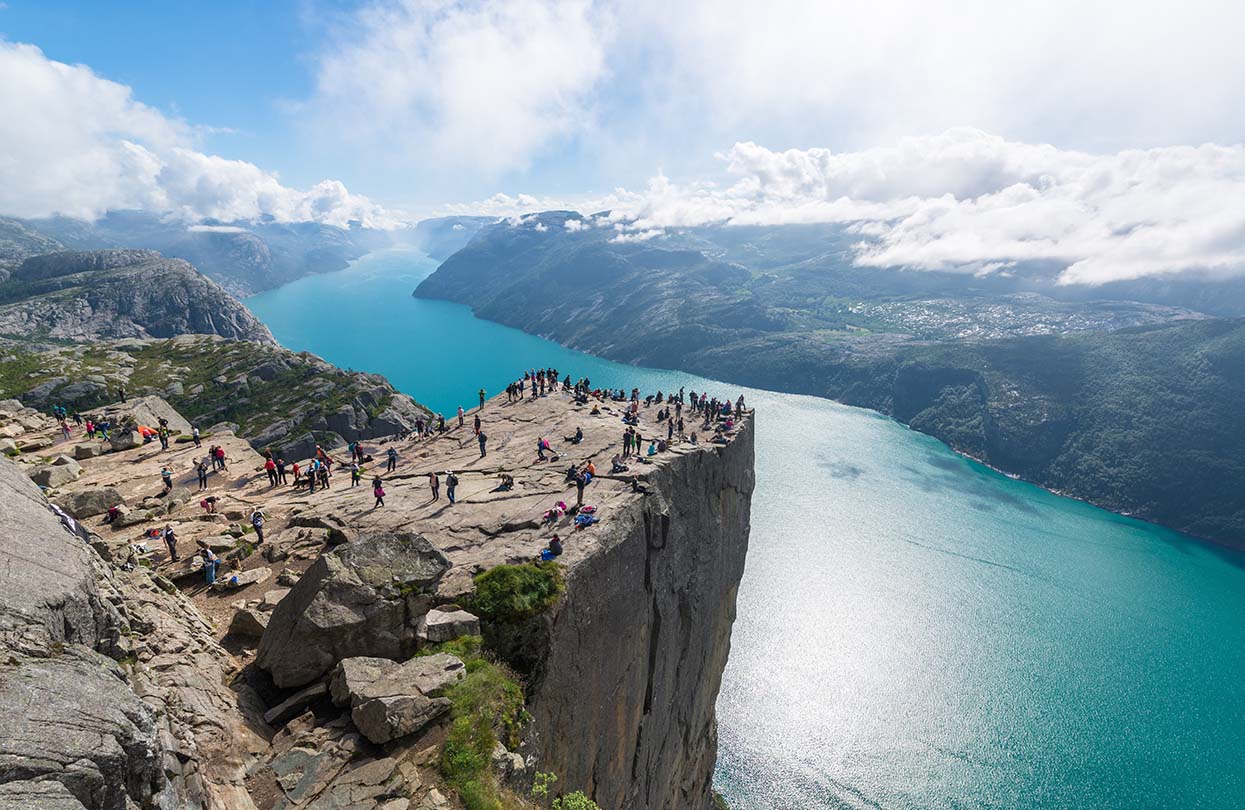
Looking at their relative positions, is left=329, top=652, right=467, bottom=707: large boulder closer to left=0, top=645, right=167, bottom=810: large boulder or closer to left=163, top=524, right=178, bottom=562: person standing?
left=0, top=645, right=167, bottom=810: large boulder

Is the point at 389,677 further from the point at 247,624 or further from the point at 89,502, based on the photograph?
the point at 89,502

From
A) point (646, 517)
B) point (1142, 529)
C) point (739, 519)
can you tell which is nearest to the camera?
point (646, 517)

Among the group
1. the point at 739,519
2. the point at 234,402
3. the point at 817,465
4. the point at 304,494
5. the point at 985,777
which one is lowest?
the point at 985,777

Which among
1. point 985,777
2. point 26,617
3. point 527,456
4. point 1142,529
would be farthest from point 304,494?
point 1142,529

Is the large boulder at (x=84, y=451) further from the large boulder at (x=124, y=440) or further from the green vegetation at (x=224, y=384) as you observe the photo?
the green vegetation at (x=224, y=384)

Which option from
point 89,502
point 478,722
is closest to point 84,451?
point 89,502

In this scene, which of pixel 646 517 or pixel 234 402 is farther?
pixel 234 402

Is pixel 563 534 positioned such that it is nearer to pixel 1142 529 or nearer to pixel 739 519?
pixel 739 519
